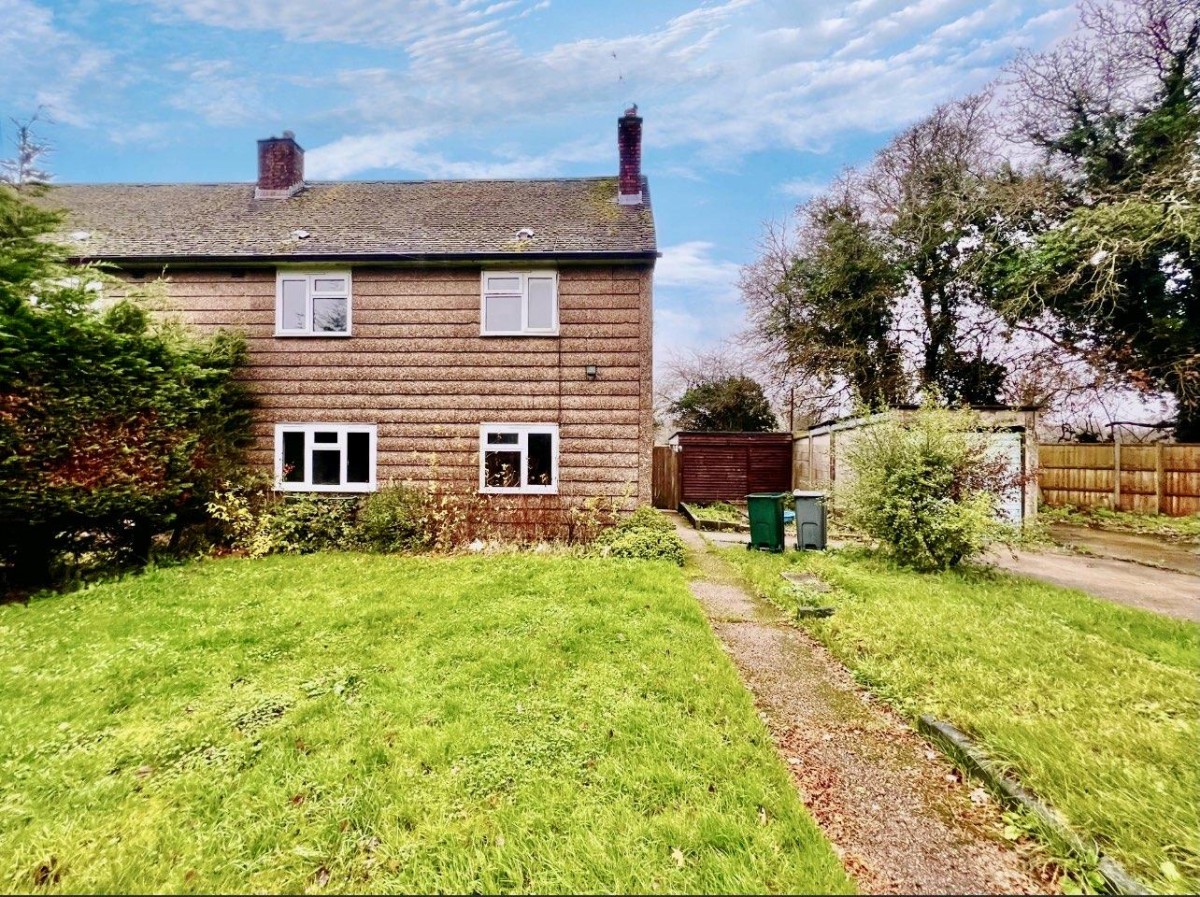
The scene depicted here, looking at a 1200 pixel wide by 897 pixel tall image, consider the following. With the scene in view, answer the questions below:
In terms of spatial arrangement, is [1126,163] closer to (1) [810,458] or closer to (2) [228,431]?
(1) [810,458]

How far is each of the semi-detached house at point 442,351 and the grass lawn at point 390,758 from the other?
15.6 ft

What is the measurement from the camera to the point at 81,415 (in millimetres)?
6660

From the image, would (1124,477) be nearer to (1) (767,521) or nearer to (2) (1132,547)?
(2) (1132,547)

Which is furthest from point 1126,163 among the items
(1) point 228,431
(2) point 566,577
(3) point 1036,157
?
(1) point 228,431

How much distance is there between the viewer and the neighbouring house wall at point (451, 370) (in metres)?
9.82

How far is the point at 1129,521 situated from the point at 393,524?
55.2ft

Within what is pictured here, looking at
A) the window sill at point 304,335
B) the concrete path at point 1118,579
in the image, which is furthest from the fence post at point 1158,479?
the window sill at point 304,335

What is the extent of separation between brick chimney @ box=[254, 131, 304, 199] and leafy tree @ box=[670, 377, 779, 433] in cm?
1588

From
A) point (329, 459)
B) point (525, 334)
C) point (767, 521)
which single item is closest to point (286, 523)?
point (329, 459)

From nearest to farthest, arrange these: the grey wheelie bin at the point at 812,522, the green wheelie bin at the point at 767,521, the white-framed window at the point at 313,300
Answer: the green wheelie bin at the point at 767,521, the grey wheelie bin at the point at 812,522, the white-framed window at the point at 313,300

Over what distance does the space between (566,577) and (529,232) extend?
23.4ft

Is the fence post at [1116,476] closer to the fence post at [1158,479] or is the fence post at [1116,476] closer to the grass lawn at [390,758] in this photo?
the fence post at [1158,479]

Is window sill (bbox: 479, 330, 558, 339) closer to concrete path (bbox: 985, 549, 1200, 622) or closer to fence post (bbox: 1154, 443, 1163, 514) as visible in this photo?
concrete path (bbox: 985, 549, 1200, 622)

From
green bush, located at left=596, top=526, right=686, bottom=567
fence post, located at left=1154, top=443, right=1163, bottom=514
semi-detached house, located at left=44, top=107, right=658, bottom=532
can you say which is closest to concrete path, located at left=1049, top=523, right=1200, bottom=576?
fence post, located at left=1154, top=443, right=1163, bottom=514
